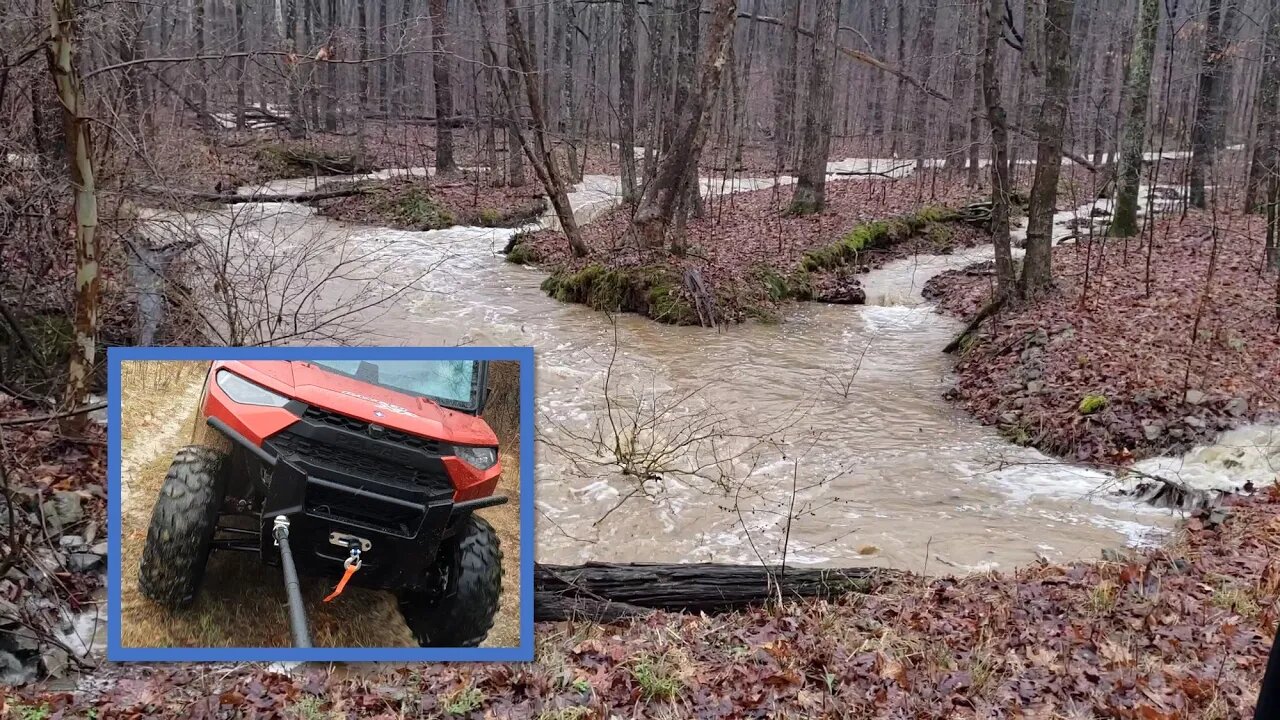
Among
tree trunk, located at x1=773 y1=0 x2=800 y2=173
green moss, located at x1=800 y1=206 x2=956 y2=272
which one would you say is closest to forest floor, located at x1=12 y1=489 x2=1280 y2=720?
green moss, located at x1=800 y1=206 x2=956 y2=272

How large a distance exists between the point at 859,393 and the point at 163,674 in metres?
8.03

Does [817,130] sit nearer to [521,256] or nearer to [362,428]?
[521,256]

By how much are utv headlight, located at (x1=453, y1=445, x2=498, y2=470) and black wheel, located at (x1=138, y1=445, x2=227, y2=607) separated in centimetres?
79

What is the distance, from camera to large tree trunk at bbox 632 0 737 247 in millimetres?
13000

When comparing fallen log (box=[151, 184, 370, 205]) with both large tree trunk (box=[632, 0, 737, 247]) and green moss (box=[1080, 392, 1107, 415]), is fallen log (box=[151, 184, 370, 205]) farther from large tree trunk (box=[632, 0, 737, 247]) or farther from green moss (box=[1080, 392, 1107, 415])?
green moss (box=[1080, 392, 1107, 415])

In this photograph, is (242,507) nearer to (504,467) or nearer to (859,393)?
(504,467)

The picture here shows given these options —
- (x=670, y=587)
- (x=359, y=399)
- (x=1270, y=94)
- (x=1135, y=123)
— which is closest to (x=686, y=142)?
(x=1135, y=123)

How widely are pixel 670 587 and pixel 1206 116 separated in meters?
18.5

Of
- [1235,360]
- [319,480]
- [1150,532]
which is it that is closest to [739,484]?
[1150,532]

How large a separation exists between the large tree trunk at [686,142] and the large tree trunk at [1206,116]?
410 inches

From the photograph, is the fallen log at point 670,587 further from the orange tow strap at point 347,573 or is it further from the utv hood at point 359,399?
the utv hood at point 359,399

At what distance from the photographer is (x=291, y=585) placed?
9.84 feet

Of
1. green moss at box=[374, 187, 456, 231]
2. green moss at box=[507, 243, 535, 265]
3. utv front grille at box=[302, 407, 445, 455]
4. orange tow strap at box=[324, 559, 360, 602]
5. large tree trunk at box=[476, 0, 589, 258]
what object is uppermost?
large tree trunk at box=[476, 0, 589, 258]

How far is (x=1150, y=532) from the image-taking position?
6617mm
